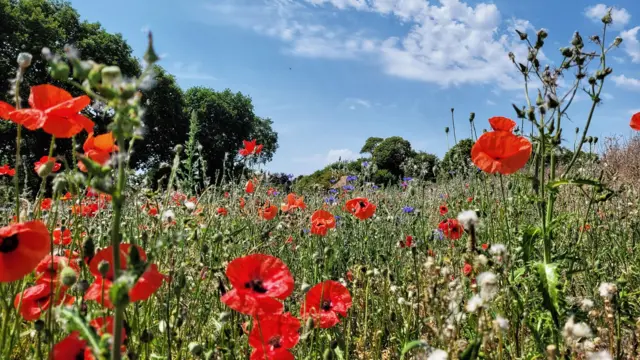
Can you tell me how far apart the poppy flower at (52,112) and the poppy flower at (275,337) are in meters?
0.82

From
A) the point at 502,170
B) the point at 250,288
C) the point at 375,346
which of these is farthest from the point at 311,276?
the point at 250,288

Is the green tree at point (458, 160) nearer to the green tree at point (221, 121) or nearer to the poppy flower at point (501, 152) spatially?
the poppy flower at point (501, 152)

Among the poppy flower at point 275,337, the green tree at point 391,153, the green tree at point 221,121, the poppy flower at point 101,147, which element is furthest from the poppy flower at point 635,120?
the green tree at point 221,121

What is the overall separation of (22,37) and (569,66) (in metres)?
22.3

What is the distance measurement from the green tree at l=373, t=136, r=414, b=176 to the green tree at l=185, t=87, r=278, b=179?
50.9 feet

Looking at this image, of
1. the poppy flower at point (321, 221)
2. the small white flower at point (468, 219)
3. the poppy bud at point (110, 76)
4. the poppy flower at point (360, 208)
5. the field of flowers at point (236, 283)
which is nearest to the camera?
the poppy bud at point (110, 76)

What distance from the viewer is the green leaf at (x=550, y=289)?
5.95ft

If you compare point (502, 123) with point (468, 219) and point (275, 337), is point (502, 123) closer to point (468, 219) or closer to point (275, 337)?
point (468, 219)

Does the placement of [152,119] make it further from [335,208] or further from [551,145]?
[551,145]

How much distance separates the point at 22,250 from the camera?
4.10ft

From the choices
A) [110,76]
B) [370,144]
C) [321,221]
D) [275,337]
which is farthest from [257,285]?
[370,144]

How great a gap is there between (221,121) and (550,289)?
33903mm

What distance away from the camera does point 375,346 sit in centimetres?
240

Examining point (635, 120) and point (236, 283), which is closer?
point (236, 283)
